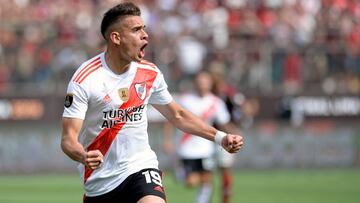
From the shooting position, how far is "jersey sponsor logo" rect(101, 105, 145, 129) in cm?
855

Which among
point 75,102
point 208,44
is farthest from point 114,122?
point 208,44

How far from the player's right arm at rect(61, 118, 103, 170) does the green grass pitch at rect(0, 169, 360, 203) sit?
35.3ft

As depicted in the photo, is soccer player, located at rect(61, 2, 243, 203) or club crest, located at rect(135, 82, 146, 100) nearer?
soccer player, located at rect(61, 2, 243, 203)

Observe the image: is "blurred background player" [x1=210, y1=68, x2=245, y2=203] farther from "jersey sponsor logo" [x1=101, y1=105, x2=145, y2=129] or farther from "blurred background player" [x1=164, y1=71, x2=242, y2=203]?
"jersey sponsor logo" [x1=101, y1=105, x2=145, y2=129]

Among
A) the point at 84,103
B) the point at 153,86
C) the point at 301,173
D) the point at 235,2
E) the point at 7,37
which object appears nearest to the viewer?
the point at 84,103

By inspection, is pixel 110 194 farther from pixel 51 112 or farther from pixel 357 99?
pixel 357 99

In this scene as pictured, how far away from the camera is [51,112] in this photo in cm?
2536

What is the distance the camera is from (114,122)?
28.2 feet

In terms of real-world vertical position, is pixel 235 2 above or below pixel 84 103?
above

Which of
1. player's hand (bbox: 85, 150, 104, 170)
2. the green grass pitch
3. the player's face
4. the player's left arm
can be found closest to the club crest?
the player's face

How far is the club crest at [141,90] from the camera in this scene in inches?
343

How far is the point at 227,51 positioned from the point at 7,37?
17.9ft

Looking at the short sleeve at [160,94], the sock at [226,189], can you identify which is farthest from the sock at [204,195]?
the short sleeve at [160,94]

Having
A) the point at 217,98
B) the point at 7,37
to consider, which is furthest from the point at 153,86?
the point at 7,37
